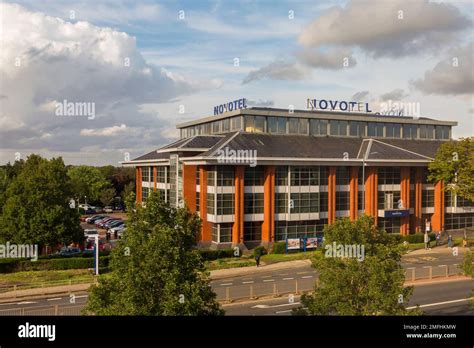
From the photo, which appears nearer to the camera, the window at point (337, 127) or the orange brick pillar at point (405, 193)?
the orange brick pillar at point (405, 193)

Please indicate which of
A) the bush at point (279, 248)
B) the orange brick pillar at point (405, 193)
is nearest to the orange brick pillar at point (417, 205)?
the orange brick pillar at point (405, 193)

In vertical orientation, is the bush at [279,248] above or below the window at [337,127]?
below

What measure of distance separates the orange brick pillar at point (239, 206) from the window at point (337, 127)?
1977cm

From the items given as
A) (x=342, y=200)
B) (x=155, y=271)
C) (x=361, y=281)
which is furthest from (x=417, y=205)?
(x=155, y=271)

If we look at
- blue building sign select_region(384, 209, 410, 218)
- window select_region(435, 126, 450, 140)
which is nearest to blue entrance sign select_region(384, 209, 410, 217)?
blue building sign select_region(384, 209, 410, 218)

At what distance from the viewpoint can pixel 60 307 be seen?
102 ft

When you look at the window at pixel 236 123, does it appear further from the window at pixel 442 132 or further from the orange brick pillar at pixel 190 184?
the window at pixel 442 132

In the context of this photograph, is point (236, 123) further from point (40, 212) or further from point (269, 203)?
point (40, 212)

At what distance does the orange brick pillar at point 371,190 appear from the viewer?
197ft

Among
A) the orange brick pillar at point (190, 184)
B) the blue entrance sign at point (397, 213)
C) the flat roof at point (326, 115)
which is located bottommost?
the blue entrance sign at point (397, 213)

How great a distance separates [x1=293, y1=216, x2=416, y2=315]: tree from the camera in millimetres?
16984

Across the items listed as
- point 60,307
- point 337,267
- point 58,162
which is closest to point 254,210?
point 58,162

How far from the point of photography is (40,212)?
45.3 metres
